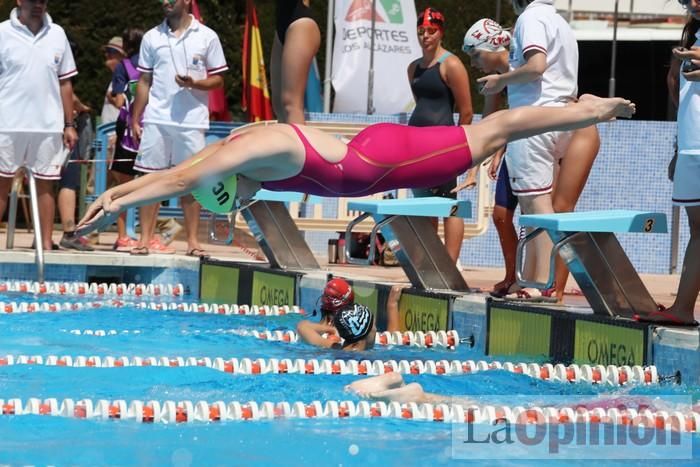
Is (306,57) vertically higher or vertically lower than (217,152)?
higher

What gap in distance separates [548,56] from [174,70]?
12.8 ft

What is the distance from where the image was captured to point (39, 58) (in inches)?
399

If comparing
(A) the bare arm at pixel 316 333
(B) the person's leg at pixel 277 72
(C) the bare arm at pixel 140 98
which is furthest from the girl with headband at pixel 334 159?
(C) the bare arm at pixel 140 98

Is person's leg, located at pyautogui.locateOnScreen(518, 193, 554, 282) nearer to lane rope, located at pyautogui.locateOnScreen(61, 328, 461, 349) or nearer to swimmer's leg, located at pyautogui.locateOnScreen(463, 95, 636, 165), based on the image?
lane rope, located at pyautogui.locateOnScreen(61, 328, 461, 349)

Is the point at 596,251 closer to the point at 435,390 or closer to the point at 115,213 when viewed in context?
the point at 435,390

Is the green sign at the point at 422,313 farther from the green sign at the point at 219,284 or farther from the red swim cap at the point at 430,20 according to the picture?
the green sign at the point at 219,284

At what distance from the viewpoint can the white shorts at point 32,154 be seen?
10.1 metres

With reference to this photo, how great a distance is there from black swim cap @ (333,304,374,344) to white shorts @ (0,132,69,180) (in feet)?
12.0

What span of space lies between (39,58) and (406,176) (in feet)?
15.9

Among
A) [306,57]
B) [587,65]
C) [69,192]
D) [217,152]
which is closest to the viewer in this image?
[217,152]

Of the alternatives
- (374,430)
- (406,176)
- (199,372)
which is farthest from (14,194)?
(374,430)

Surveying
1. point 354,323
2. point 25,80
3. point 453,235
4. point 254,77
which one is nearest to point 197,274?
point 25,80

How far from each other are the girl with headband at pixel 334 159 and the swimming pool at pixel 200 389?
0.91 metres

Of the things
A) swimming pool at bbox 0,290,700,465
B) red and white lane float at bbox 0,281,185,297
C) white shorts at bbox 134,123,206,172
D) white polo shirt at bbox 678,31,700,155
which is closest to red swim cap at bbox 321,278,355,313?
swimming pool at bbox 0,290,700,465
